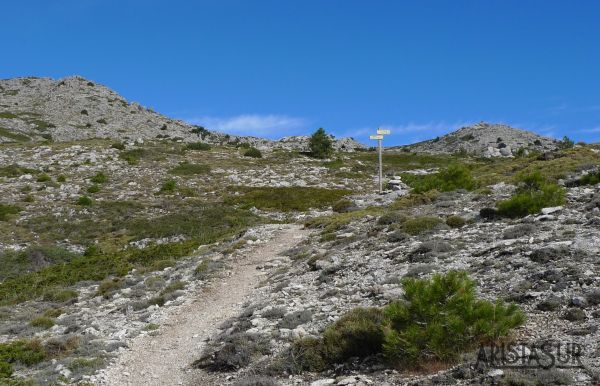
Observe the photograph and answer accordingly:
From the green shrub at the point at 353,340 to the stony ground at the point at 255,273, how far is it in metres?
0.41

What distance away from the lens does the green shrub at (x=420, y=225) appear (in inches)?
778

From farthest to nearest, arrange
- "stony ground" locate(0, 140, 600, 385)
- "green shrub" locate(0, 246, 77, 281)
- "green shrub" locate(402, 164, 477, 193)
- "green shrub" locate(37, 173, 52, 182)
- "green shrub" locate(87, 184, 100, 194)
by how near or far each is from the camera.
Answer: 1. "green shrub" locate(37, 173, 52, 182)
2. "green shrub" locate(87, 184, 100, 194)
3. "green shrub" locate(402, 164, 477, 193)
4. "green shrub" locate(0, 246, 77, 281)
5. "stony ground" locate(0, 140, 600, 385)

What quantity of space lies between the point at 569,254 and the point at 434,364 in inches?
246

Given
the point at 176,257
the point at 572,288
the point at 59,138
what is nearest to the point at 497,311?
the point at 572,288

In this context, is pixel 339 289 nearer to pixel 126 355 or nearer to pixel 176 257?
pixel 126 355

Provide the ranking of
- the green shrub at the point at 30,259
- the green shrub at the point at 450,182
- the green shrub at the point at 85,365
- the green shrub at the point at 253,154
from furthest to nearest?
the green shrub at the point at 253,154 < the green shrub at the point at 450,182 < the green shrub at the point at 30,259 < the green shrub at the point at 85,365

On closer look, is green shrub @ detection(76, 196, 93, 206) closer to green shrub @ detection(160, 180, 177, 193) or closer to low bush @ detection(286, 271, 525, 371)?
green shrub @ detection(160, 180, 177, 193)

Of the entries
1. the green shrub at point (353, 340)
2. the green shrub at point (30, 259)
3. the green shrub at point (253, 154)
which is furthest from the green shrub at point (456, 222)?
the green shrub at point (253, 154)

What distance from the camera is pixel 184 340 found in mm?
13453

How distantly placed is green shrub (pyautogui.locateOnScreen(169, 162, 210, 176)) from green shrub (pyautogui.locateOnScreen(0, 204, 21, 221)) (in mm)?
16217

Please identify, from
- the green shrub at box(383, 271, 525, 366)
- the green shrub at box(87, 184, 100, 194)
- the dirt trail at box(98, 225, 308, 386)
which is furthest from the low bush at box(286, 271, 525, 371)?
the green shrub at box(87, 184, 100, 194)

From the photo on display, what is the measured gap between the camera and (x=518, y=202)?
64.2 feet

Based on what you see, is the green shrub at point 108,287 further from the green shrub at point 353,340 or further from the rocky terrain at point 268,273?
the green shrub at point 353,340

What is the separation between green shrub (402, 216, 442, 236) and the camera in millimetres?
19766
